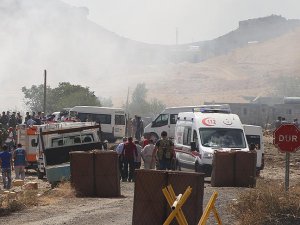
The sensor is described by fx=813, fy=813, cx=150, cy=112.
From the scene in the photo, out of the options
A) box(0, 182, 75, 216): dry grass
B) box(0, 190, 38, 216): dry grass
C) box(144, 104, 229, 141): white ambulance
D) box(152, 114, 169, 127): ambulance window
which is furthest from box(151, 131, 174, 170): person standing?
box(152, 114, 169, 127): ambulance window

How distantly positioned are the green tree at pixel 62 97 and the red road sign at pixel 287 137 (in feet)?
187

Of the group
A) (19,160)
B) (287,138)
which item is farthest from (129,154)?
(287,138)

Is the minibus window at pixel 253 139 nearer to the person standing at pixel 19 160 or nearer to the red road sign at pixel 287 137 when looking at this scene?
the person standing at pixel 19 160

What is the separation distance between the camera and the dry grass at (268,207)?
45.0ft

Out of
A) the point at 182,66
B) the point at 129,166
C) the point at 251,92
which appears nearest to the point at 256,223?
the point at 129,166

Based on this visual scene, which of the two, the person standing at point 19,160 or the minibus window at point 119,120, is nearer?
the person standing at point 19,160

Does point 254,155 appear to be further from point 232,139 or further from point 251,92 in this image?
point 251,92

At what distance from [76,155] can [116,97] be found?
107014 millimetres

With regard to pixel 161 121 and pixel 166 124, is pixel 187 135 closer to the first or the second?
pixel 166 124

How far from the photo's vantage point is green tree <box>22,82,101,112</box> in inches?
2901

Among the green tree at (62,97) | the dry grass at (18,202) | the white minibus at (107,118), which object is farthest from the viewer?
the green tree at (62,97)

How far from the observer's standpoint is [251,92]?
401ft

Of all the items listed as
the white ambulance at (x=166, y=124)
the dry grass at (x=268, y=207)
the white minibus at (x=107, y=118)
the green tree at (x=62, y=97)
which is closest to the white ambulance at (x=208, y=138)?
the dry grass at (x=268, y=207)

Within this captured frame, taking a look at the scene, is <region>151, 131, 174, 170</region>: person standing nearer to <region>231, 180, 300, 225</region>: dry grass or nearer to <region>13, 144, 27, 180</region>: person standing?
<region>13, 144, 27, 180</region>: person standing
